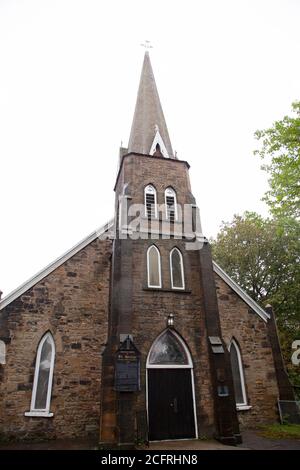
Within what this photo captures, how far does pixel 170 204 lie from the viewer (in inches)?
595

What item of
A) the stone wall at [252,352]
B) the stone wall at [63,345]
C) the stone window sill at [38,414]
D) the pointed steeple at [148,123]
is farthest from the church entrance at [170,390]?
the pointed steeple at [148,123]

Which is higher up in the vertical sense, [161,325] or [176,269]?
[176,269]

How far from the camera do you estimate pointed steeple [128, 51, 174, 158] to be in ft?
56.1

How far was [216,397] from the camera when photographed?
10.5 m

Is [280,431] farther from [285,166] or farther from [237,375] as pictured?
[285,166]

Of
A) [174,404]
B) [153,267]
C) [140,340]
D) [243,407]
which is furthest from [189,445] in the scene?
[153,267]

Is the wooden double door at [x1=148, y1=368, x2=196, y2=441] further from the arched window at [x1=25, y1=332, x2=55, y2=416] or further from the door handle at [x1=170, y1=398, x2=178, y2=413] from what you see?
the arched window at [x1=25, y1=332, x2=55, y2=416]

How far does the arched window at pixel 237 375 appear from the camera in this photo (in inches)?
512

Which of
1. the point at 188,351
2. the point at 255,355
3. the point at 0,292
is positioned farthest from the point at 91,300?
the point at 255,355

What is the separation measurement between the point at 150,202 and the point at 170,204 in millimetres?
1046

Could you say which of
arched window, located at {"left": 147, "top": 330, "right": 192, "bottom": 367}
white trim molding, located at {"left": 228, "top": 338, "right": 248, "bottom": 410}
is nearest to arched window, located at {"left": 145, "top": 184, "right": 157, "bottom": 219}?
arched window, located at {"left": 147, "top": 330, "right": 192, "bottom": 367}

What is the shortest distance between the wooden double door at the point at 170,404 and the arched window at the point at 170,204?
670 cm
